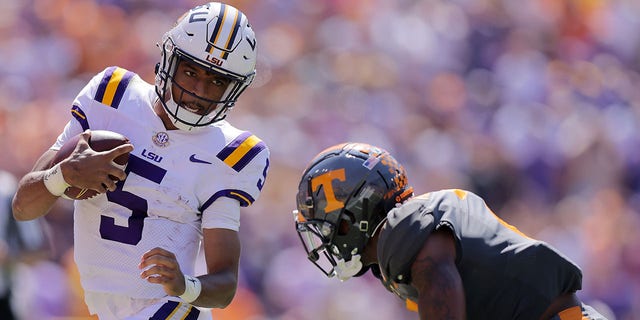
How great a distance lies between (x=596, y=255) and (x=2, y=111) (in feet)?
14.7

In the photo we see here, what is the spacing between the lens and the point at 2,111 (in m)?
7.31

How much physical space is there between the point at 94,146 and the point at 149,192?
26cm

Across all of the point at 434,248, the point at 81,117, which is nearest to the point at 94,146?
the point at 81,117

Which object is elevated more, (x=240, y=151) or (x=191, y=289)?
(x=240, y=151)

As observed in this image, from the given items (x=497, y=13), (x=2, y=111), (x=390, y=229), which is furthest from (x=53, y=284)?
(x=497, y=13)

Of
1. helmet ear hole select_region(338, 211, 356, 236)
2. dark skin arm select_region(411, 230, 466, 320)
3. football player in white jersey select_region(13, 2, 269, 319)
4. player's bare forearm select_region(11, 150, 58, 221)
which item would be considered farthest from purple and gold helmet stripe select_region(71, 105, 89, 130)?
dark skin arm select_region(411, 230, 466, 320)

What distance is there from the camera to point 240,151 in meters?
3.54

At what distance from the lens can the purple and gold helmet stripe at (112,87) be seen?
138 inches

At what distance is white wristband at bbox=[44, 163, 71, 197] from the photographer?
323 cm

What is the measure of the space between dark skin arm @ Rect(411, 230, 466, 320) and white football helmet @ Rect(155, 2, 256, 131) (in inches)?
40.2

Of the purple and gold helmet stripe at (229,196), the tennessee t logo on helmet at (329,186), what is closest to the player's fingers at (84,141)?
the purple and gold helmet stripe at (229,196)

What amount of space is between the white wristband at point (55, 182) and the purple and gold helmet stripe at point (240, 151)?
0.53m

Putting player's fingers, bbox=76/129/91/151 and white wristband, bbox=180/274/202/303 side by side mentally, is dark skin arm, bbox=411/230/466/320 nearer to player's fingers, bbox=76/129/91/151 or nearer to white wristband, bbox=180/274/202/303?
white wristband, bbox=180/274/202/303

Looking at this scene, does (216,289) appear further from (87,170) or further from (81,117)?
(81,117)
